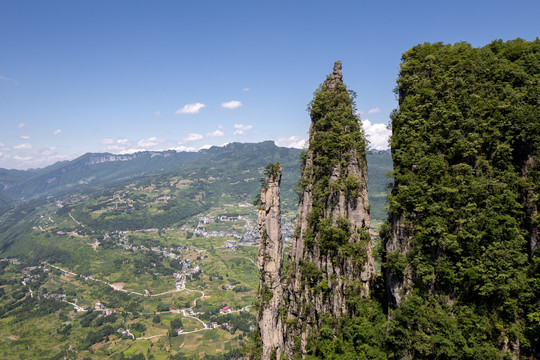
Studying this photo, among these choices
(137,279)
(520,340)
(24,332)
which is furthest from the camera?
(137,279)

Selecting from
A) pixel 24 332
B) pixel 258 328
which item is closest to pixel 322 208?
pixel 258 328

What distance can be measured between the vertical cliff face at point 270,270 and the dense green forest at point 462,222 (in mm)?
6809

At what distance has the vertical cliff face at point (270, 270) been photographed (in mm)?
34844

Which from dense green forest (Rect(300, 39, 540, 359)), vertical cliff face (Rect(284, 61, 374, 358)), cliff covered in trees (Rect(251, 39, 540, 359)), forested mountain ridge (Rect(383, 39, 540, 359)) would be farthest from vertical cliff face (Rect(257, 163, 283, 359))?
forested mountain ridge (Rect(383, 39, 540, 359))

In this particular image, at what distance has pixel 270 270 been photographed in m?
36.2

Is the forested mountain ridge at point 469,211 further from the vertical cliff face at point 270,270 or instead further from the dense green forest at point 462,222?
the vertical cliff face at point 270,270

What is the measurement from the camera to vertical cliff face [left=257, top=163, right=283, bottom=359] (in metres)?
34.8

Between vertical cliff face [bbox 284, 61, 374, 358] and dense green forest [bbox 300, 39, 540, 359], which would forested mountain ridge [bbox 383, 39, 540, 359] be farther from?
vertical cliff face [bbox 284, 61, 374, 358]

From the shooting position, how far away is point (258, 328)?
3634 cm

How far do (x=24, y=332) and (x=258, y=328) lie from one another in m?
143

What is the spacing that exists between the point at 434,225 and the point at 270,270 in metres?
21.1

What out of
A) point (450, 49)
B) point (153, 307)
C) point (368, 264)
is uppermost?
point (450, 49)

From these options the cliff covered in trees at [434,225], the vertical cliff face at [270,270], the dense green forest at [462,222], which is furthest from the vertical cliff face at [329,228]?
the dense green forest at [462,222]

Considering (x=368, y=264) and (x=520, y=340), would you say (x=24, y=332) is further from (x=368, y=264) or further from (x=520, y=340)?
(x=520, y=340)
